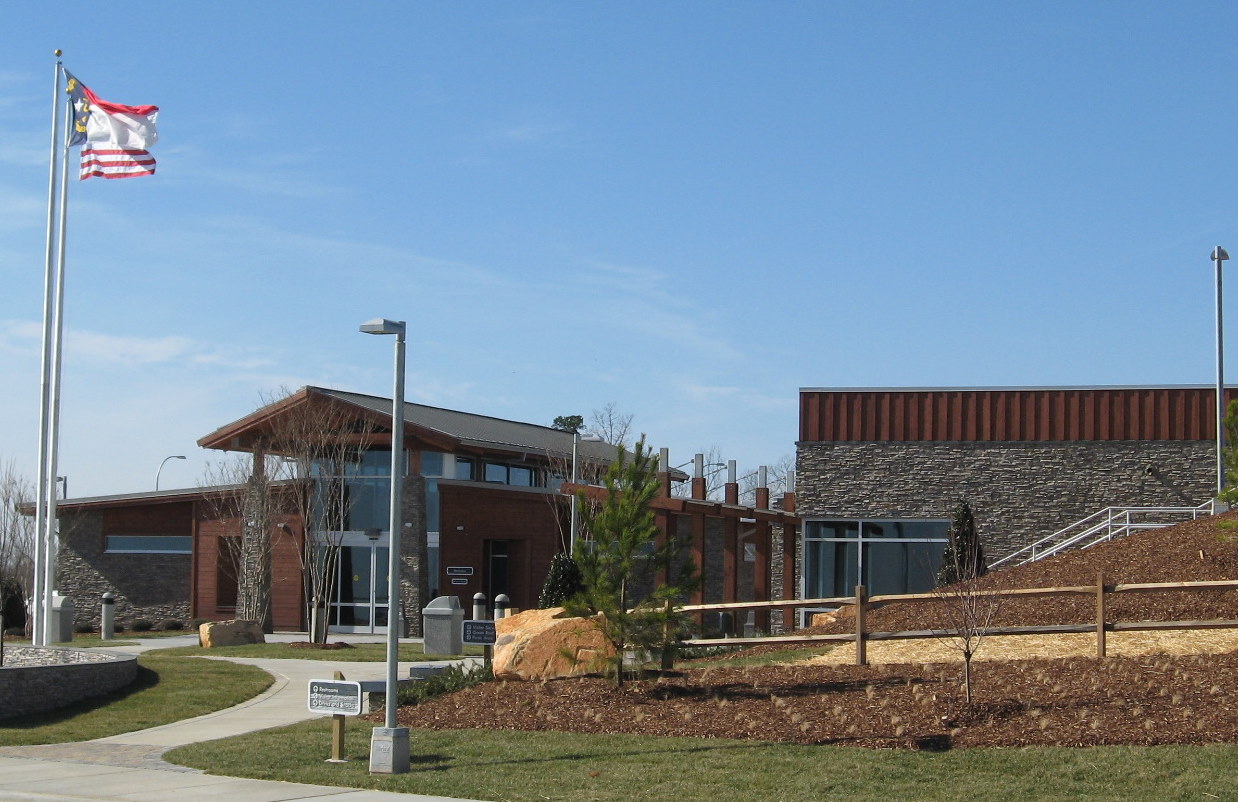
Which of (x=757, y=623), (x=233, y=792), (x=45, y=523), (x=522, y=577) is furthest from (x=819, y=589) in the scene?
(x=233, y=792)

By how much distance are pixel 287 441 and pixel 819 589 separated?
1493cm

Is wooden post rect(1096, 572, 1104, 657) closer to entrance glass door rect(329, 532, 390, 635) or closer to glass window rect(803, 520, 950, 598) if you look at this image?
glass window rect(803, 520, 950, 598)

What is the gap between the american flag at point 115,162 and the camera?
2514 centimetres

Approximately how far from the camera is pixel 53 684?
1878cm

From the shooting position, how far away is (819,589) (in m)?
37.1

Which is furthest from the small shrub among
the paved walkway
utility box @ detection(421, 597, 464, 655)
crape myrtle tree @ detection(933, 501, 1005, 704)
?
utility box @ detection(421, 597, 464, 655)

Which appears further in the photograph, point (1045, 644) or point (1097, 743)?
point (1045, 644)

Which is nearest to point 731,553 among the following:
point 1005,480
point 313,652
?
point 1005,480

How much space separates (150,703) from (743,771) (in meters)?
→ 10.6

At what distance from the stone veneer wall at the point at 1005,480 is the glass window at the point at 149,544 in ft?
65.1

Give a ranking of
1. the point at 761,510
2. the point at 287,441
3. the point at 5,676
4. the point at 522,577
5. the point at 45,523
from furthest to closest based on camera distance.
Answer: the point at 522,577 → the point at 287,441 → the point at 761,510 → the point at 45,523 → the point at 5,676

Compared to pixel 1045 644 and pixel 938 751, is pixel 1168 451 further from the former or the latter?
pixel 938 751

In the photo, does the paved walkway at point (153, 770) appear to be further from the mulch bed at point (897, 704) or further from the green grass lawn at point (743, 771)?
the mulch bed at point (897, 704)

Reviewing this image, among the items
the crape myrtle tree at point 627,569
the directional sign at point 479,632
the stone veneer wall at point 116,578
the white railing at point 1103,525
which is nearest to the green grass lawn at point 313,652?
the directional sign at point 479,632
